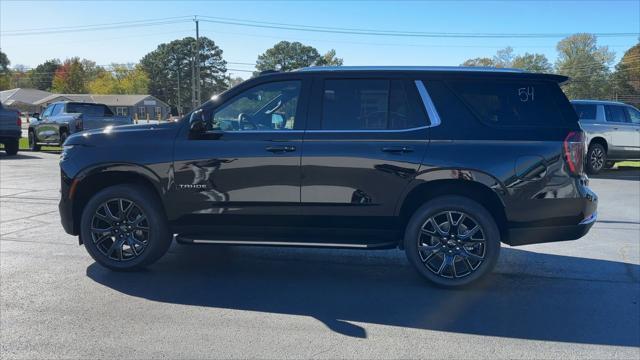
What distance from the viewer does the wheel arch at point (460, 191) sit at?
4641 mm

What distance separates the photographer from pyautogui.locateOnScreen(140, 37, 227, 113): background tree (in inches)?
4117

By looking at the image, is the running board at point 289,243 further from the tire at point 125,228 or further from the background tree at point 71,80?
the background tree at point 71,80

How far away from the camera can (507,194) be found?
4625 mm

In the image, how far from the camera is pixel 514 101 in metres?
4.76

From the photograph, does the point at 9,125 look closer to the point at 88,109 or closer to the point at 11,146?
the point at 11,146

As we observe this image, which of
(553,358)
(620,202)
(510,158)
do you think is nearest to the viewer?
(553,358)

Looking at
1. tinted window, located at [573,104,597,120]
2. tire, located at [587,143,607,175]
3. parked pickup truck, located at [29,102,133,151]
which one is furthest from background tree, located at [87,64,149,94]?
tire, located at [587,143,607,175]

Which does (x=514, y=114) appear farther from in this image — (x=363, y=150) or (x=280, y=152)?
(x=280, y=152)

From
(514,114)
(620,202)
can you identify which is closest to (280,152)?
(514,114)

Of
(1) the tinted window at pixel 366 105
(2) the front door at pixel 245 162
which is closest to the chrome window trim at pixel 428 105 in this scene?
(1) the tinted window at pixel 366 105

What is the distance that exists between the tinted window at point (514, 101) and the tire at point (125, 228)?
3186 mm

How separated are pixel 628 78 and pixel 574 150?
97748mm

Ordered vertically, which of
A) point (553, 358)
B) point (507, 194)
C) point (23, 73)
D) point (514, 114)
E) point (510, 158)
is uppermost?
point (23, 73)

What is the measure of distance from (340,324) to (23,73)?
155111 millimetres
